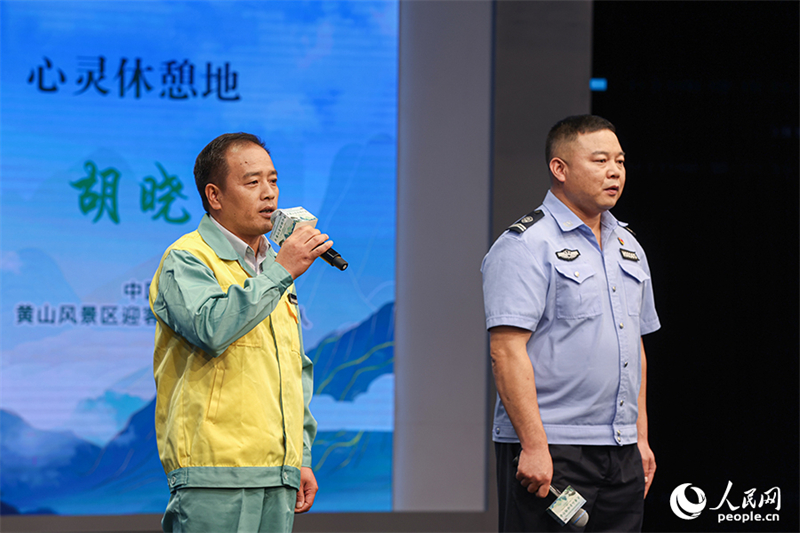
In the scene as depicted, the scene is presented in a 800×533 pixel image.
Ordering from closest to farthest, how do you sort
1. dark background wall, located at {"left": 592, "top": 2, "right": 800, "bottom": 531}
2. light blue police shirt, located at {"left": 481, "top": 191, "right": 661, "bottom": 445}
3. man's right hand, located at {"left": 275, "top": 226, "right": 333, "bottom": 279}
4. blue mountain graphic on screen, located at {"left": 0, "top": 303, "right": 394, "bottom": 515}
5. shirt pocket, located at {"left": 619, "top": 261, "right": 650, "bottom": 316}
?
man's right hand, located at {"left": 275, "top": 226, "right": 333, "bottom": 279}
light blue police shirt, located at {"left": 481, "top": 191, "right": 661, "bottom": 445}
shirt pocket, located at {"left": 619, "top": 261, "right": 650, "bottom": 316}
blue mountain graphic on screen, located at {"left": 0, "top": 303, "right": 394, "bottom": 515}
dark background wall, located at {"left": 592, "top": 2, "right": 800, "bottom": 531}

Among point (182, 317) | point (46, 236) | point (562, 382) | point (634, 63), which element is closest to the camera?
point (182, 317)

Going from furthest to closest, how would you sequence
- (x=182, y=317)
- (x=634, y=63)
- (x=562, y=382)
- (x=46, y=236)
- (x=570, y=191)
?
(x=634, y=63) < (x=46, y=236) < (x=570, y=191) < (x=562, y=382) < (x=182, y=317)

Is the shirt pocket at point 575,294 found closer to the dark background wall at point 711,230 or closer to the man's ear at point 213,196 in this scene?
the man's ear at point 213,196

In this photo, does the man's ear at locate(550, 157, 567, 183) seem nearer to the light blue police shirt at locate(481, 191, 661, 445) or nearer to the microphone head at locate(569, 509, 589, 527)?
the light blue police shirt at locate(481, 191, 661, 445)

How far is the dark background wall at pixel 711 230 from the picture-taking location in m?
3.84

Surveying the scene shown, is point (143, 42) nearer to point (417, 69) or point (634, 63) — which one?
point (417, 69)

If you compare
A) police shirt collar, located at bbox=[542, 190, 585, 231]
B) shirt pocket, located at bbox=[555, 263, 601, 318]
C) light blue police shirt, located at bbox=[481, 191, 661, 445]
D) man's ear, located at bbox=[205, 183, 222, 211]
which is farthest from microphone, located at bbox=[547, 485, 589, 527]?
man's ear, located at bbox=[205, 183, 222, 211]

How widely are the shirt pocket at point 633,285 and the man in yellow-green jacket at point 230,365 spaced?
37.2 inches

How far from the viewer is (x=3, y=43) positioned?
11.9 feet

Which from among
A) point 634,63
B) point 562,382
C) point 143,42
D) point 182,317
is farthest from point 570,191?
point 143,42

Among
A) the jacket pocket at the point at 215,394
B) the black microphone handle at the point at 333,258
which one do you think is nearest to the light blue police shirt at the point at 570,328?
the black microphone handle at the point at 333,258

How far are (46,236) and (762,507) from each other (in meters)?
3.77

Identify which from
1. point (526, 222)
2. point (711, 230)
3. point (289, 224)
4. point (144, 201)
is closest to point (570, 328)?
point (526, 222)

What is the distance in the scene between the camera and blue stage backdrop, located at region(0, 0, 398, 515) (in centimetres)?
358
